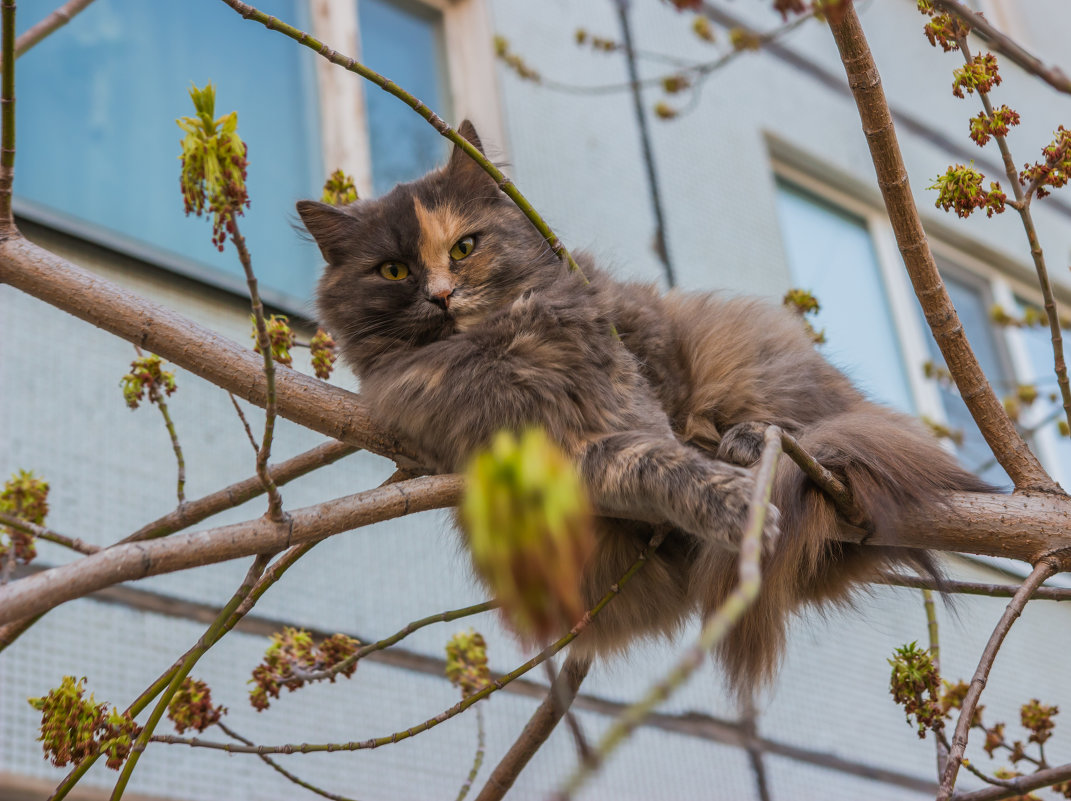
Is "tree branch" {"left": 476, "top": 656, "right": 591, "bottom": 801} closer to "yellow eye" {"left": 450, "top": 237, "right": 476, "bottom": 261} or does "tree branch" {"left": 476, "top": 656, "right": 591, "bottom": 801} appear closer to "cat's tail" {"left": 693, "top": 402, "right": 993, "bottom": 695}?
"cat's tail" {"left": 693, "top": 402, "right": 993, "bottom": 695}

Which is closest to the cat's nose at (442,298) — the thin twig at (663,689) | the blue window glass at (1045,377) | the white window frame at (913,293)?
the thin twig at (663,689)

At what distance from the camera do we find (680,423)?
1.73 m

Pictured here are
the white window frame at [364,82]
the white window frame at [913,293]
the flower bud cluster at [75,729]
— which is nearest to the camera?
the flower bud cluster at [75,729]

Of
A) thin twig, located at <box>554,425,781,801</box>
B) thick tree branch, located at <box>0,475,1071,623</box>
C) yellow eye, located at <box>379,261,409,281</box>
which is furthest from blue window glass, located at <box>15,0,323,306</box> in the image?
thin twig, located at <box>554,425,781,801</box>

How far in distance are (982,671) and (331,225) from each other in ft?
4.02

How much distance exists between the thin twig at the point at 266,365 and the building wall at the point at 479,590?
846 mm

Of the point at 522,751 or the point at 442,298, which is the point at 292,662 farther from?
the point at 442,298

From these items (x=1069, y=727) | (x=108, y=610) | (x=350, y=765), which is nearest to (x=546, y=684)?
(x=350, y=765)

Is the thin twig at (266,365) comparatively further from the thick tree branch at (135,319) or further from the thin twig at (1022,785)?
the thin twig at (1022,785)

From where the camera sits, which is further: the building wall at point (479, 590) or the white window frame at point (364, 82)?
the white window frame at point (364, 82)

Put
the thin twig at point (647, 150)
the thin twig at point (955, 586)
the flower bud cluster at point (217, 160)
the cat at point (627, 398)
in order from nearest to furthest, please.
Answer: the flower bud cluster at point (217, 160) → the cat at point (627, 398) → the thin twig at point (955, 586) → the thin twig at point (647, 150)

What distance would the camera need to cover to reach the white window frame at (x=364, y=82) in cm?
316

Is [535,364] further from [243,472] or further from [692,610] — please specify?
[243,472]

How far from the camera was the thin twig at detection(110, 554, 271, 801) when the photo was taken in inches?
46.5
